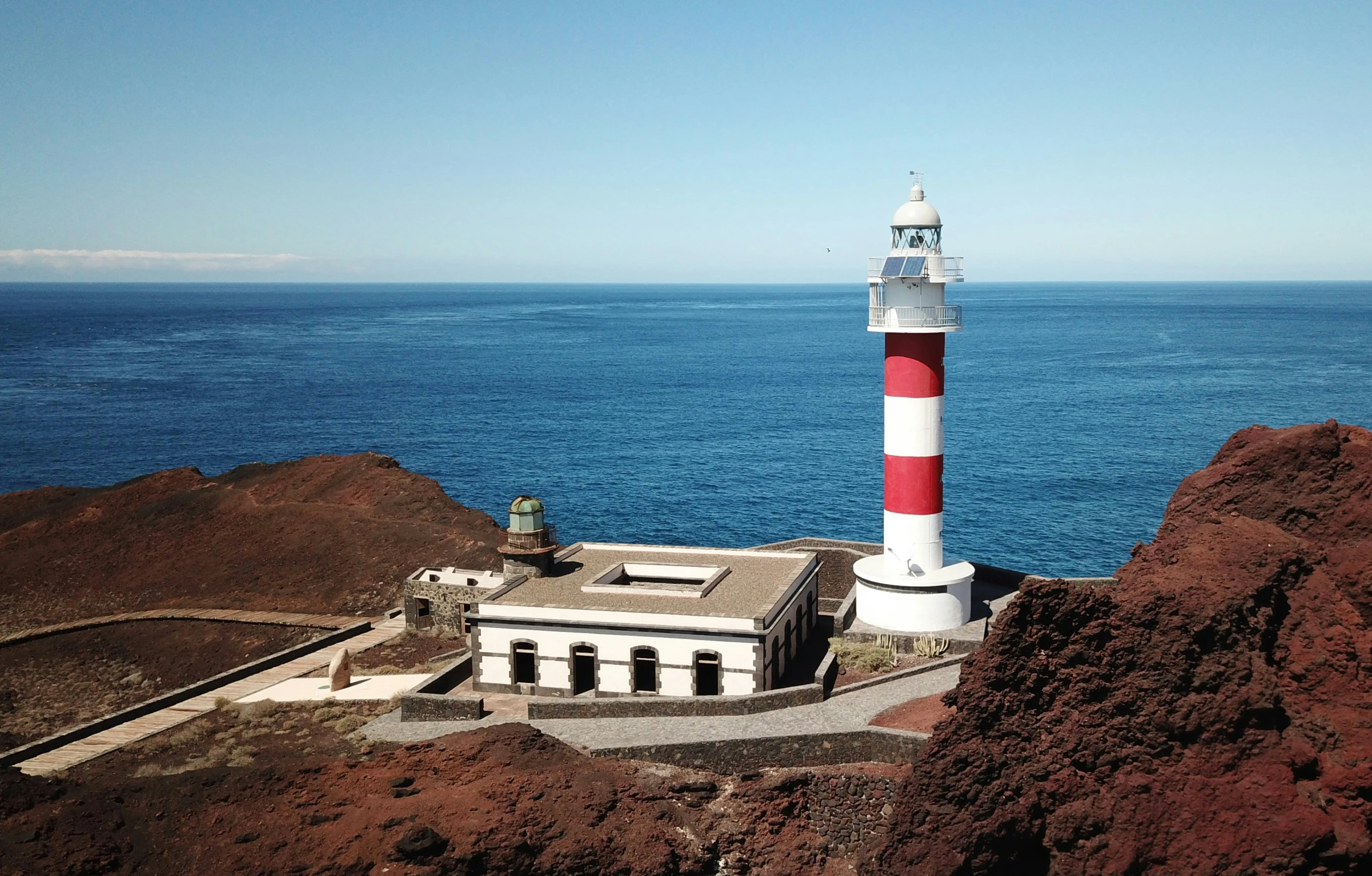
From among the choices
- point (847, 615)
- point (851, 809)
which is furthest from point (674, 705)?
point (847, 615)

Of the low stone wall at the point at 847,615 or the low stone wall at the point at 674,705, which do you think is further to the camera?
the low stone wall at the point at 847,615

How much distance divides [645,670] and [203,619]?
2307cm

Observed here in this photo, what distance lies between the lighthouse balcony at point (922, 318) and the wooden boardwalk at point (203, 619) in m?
24.3

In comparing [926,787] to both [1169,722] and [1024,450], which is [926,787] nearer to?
[1169,722]

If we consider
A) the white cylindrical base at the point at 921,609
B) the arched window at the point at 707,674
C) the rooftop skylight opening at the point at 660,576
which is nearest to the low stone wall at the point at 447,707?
the arched window at the point at 707,674

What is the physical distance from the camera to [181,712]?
30.2 m

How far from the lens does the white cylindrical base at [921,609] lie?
3192 centimetres

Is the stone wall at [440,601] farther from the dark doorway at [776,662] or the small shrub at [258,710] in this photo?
the dark doorway at [776,662]

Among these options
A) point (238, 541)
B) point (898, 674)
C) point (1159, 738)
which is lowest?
point (238, 541)

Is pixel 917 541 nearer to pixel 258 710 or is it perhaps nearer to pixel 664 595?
pixel 664 595

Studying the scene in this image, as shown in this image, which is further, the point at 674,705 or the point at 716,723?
the point at 674,705

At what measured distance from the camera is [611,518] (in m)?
64.6

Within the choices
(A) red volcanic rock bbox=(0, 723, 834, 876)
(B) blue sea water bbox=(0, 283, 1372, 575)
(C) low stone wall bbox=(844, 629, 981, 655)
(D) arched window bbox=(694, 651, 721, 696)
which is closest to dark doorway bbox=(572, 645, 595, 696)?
(D) arched window bbox=(694, 651, 721, 696)

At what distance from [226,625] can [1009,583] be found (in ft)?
99.9
